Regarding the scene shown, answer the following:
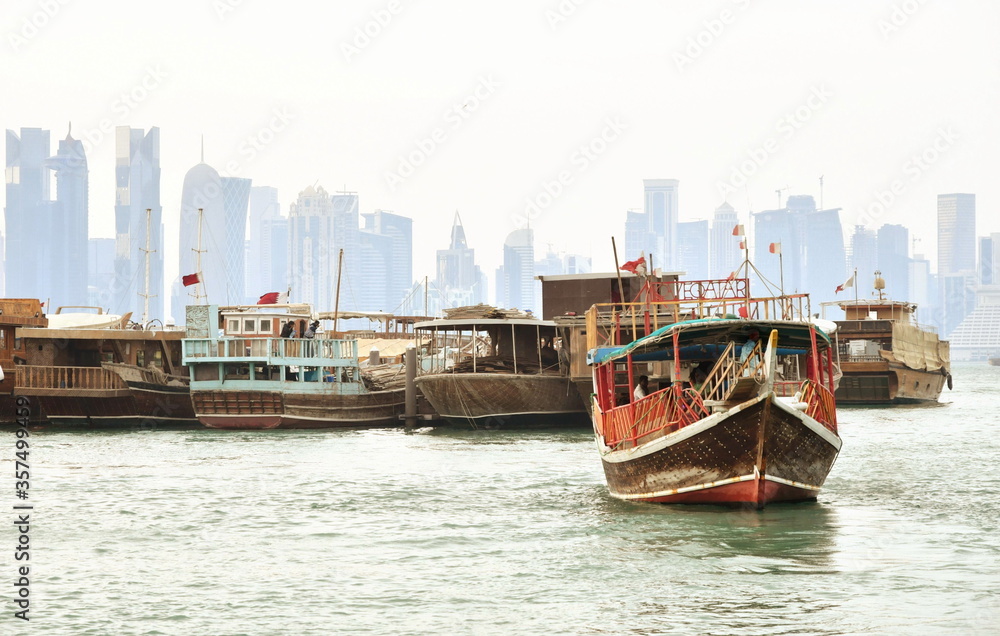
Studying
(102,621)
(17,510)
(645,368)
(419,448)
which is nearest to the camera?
(102,621)

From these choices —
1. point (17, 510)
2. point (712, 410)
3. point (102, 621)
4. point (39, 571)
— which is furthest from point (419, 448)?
point (102, 621)

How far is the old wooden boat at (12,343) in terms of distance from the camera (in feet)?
148

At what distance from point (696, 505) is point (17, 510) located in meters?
11.9

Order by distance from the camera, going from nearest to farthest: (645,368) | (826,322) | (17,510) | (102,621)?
(102,621)
(17,510)
(826,322)
(645,368)

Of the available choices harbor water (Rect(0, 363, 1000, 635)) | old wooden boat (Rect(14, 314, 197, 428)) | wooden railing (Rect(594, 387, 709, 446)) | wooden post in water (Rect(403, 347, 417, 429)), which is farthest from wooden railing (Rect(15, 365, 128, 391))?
wooden railing (Rect(594, 387, 709, 446))

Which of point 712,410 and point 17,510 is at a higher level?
point 712,410

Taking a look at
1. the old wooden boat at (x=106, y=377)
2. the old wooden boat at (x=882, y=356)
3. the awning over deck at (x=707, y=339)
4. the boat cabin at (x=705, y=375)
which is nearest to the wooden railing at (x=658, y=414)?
the boat cabin at (x=705, y=375)

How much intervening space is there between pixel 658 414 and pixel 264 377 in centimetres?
2647

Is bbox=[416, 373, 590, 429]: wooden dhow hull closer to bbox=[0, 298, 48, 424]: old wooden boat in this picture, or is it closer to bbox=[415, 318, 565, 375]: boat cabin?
bbox=[415, 318, 565, 375]: boat cabin

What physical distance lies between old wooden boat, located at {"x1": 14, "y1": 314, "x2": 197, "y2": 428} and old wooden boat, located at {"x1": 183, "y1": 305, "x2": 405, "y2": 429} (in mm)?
2131

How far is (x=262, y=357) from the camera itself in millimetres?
44125

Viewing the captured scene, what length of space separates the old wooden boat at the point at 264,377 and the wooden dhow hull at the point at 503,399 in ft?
12.8

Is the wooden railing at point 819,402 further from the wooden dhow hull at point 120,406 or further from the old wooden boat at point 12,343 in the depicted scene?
the old wooden boat at point 12,343

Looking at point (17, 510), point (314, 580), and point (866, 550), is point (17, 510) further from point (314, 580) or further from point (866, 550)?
point (866, 550)
